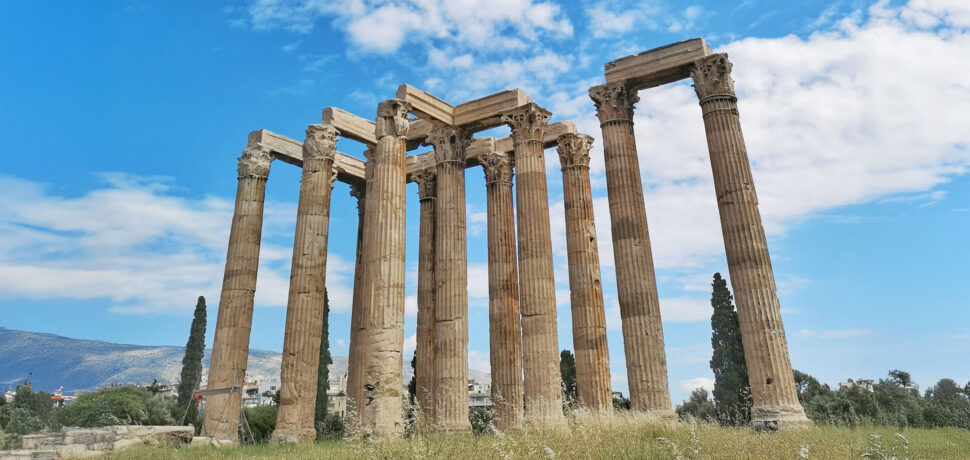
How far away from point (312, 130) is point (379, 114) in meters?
4.86

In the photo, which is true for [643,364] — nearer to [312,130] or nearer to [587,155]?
[587,155]

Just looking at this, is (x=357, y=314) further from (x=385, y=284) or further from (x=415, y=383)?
(x=385, y=284)

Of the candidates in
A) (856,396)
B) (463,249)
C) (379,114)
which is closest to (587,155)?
(463,249)

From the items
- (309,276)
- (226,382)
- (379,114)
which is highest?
(379,114)

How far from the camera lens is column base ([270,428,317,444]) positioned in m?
18.3

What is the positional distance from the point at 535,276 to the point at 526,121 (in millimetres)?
5261

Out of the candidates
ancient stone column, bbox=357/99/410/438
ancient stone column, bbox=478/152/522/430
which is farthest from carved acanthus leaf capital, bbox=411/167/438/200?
ancient stone column, bbox=357/99/410/438

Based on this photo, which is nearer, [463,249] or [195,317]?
[463,249]

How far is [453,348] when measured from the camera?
1870 cm

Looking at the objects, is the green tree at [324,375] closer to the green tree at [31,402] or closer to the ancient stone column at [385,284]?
the ancient stone column at [385,284]

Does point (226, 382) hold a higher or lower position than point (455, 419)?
higher

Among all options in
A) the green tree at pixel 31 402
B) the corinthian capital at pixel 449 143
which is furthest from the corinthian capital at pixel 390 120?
the green tree at pixel 31 402

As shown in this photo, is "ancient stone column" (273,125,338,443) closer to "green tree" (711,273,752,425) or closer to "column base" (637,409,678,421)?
"column base" (637,409,678,421)

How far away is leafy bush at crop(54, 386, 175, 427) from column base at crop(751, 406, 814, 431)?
1331 inches
